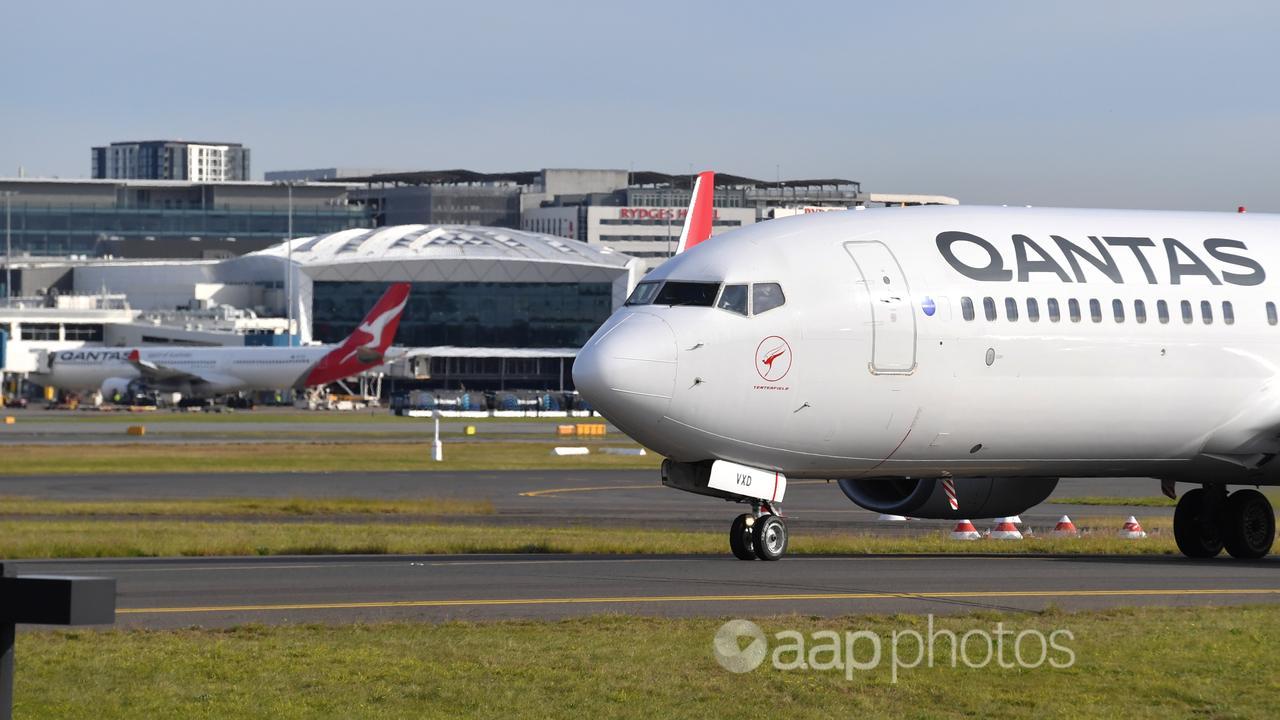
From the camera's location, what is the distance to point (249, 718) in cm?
1317

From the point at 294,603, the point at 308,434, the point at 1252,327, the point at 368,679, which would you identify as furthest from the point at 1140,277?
the point at 308,434

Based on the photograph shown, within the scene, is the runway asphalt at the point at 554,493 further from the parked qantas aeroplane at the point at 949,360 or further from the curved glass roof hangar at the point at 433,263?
the curved glass roof hangar at the point at 433,263

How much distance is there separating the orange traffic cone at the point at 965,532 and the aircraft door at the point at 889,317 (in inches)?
427

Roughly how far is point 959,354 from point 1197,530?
635 centimetres

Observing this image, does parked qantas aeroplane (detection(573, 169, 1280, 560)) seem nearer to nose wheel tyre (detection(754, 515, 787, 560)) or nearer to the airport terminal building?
nose wheel tyre (detection(754, 515, 787, 560))

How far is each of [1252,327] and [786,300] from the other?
7.67m

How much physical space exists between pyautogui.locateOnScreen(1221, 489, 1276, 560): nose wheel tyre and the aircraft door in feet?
23.0

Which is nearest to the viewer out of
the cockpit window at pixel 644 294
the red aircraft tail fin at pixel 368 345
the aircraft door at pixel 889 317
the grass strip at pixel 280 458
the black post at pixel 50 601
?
the black post at pixel 50 601

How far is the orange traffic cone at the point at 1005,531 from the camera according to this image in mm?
34906

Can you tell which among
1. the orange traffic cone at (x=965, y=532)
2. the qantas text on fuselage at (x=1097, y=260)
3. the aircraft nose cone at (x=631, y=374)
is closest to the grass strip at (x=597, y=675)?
the aircraft nose cone at (x=631, y=374)

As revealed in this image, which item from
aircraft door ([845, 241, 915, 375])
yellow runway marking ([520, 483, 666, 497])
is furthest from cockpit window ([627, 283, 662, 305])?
yellow runway marking ([520, 483, 666, 497])

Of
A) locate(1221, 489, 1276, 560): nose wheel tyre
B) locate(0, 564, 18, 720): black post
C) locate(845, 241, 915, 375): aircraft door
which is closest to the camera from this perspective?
locate(0, 564, 18, 720): black post

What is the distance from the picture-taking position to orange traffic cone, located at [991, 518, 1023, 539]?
3491 centimetres

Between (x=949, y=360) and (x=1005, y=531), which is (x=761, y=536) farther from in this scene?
(x=1005, y=531)
